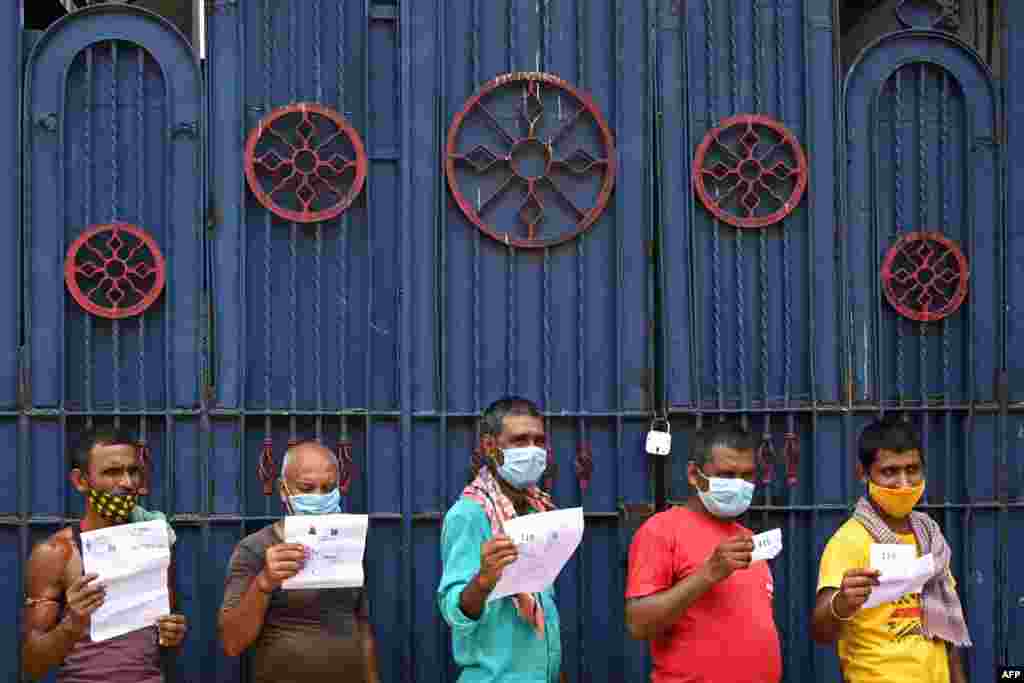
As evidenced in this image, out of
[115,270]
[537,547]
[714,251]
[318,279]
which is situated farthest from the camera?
[714,251]

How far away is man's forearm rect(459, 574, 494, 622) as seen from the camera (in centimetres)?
479

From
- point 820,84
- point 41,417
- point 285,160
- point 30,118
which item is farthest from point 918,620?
point 30,118

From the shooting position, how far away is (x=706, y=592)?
507 centimetres

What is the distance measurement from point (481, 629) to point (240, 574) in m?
0.91

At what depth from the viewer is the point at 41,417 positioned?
6117mm

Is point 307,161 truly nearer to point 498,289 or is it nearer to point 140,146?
point 140,146

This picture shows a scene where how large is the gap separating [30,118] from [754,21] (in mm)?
3308

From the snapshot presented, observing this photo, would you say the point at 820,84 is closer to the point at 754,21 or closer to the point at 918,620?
the point at 754,21

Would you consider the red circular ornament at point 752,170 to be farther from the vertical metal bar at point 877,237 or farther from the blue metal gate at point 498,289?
the vertical metal bar at point 877,237

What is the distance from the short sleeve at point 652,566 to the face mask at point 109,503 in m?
1.87

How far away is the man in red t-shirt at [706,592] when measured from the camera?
5.02 m

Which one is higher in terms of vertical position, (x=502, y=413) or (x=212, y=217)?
(x=212, y=217)

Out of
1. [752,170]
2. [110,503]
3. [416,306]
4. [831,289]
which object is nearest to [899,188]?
[831,289]

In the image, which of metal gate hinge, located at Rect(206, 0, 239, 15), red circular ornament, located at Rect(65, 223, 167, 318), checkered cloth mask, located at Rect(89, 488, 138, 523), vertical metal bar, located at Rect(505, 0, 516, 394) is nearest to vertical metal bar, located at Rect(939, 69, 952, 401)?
vertical metal bar, located at Rect(505, 0, 516, 394)
